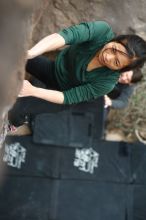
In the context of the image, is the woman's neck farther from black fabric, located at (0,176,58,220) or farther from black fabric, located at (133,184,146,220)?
black fabric, located at (133,184,146,220)

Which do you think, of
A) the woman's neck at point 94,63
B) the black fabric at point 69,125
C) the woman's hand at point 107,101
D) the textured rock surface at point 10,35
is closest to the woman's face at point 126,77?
the woman's hand at point 107,101

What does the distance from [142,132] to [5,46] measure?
1753mm

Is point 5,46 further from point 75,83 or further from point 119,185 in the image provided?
point 119,185

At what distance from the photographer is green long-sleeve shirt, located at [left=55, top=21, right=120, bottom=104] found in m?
1.07

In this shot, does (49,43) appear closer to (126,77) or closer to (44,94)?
(44,94)

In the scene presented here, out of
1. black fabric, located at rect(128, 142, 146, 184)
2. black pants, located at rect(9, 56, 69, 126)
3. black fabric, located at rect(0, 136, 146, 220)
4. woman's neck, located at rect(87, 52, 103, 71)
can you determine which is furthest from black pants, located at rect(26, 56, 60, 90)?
black fabric, located at rect(128, 142, 146, 184)

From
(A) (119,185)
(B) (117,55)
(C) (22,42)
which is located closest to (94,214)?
(A) (119,185)

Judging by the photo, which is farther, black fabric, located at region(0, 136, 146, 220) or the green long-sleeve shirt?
black fabric, located at region(0, 136, 146, 220)

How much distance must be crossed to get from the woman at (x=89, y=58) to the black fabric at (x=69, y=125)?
580 millimetres

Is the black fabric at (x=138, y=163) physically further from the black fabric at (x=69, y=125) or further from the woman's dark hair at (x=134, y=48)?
the woman's dark hair at (x=134, y=48)

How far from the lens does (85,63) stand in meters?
1.14

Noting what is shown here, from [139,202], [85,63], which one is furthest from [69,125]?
[85,63]

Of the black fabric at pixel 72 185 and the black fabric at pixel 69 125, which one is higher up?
the black fabric at pixel 69 125

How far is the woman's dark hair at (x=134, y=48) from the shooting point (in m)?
1.07
